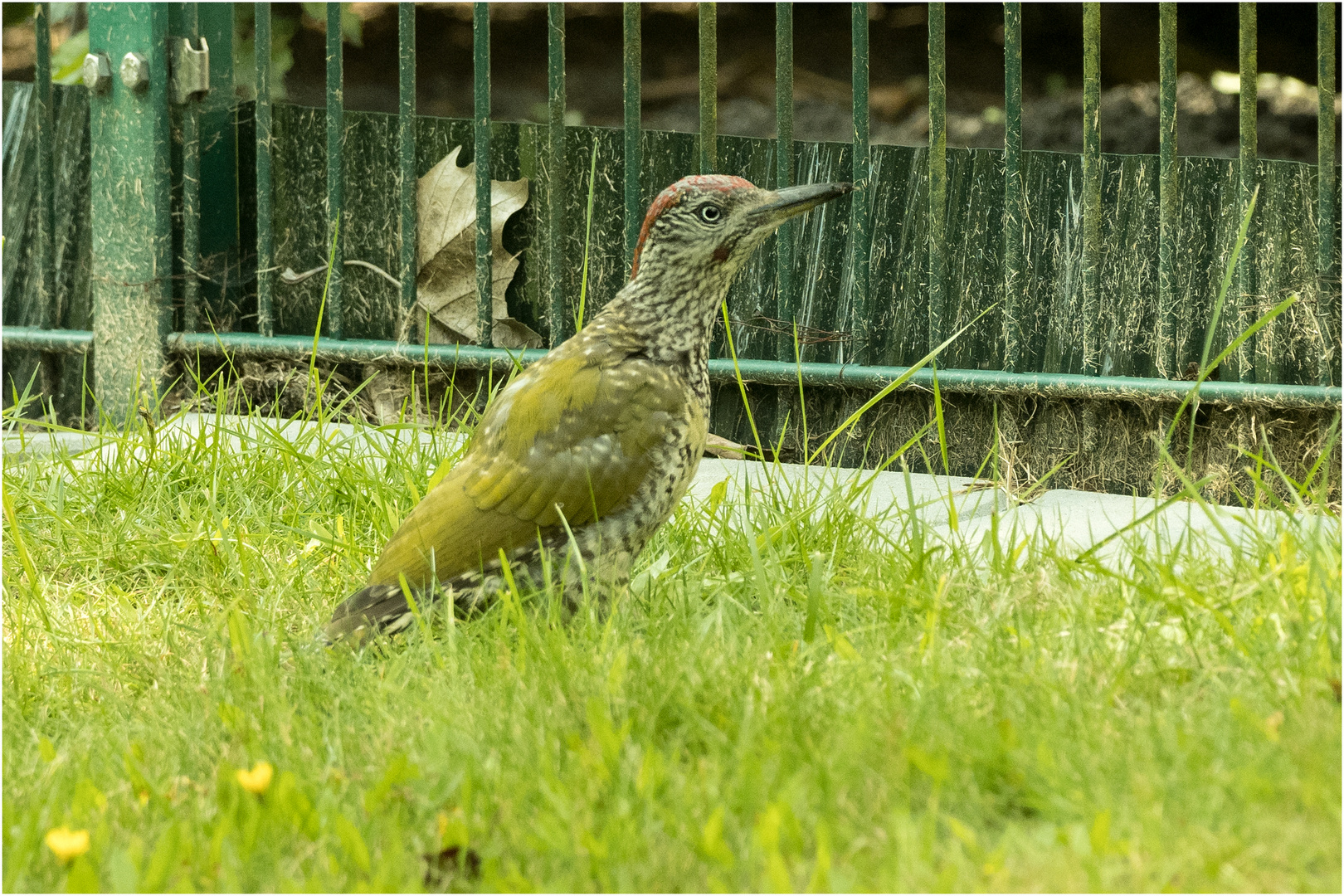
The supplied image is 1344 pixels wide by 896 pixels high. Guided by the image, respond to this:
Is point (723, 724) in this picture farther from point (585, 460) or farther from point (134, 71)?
point (134, 71)

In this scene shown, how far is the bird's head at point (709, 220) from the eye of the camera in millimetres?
3127

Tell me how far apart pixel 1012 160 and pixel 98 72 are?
10.4 feet

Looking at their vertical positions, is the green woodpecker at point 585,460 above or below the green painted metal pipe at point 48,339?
below

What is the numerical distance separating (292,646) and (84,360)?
8.44ft

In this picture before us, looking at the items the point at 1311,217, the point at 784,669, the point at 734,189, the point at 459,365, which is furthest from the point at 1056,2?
Result: the point at 784,669

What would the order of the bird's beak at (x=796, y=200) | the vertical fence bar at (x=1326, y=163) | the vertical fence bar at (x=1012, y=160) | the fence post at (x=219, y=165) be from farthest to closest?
the fence post at (x=219, y=165) → the vertical fence bar at (x=1012, y=160) → the vertical fence bar at (x=1326, y=163) → the bird's beak at (x=796, y=200)

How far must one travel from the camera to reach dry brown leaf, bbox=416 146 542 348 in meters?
4.78

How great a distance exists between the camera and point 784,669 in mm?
2408

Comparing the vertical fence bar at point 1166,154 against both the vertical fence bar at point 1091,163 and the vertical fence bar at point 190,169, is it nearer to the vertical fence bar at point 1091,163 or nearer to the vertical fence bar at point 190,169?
the vertical fence bar at point 1091,163

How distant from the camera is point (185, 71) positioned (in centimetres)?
491

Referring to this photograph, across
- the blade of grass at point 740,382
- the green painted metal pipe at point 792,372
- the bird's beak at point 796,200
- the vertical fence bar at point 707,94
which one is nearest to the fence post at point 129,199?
the green painted metal pipe at point 792,372

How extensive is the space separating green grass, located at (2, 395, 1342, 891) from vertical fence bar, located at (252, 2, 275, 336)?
167 centimetres

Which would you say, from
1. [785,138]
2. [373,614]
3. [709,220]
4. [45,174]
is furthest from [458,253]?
[373,614]

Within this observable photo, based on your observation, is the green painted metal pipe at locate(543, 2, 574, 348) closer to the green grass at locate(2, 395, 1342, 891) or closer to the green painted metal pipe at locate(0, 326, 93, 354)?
the green grass at locate(2, 395, 1342, 891)
